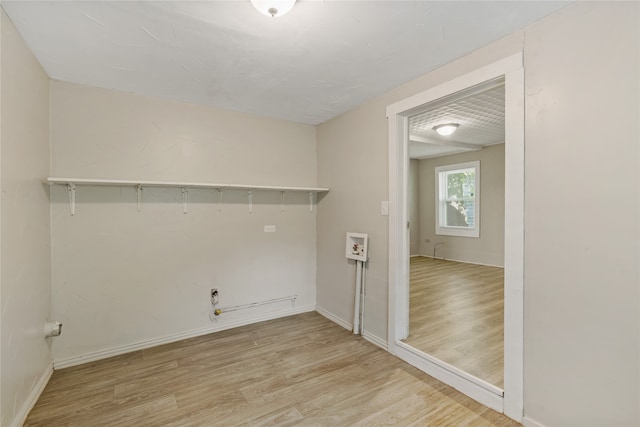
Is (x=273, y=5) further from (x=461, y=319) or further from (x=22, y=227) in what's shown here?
(x=461, y=319)

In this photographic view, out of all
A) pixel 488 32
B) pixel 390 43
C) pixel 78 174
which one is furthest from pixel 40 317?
pixel 488 32

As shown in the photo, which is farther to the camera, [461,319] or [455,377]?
[461,319]

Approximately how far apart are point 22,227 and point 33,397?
1108 mm

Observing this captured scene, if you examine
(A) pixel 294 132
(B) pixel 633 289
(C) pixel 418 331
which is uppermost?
(A) pixel 294 132

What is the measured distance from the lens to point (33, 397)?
1.91 metres

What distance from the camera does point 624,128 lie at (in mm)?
1326

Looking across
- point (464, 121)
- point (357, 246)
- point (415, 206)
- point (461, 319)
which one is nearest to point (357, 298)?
point (357, 246)

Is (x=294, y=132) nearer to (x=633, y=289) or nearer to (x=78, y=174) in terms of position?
(x=78, y=174)

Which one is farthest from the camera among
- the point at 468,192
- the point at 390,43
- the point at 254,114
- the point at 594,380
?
the point at 468,192

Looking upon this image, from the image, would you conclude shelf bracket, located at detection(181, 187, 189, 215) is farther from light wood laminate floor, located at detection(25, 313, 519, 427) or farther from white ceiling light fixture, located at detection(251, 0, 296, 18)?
white ceiling light fixture, located at detection(251, 0, 296, 18)

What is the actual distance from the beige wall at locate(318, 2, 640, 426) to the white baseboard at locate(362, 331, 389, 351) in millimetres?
1118

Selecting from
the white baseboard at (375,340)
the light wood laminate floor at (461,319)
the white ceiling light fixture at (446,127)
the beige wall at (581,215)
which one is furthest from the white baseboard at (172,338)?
the white ceiling light fixture at (446,127)

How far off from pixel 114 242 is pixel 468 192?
6.16m

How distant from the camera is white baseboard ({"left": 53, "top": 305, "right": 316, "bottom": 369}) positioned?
7.91 ft
